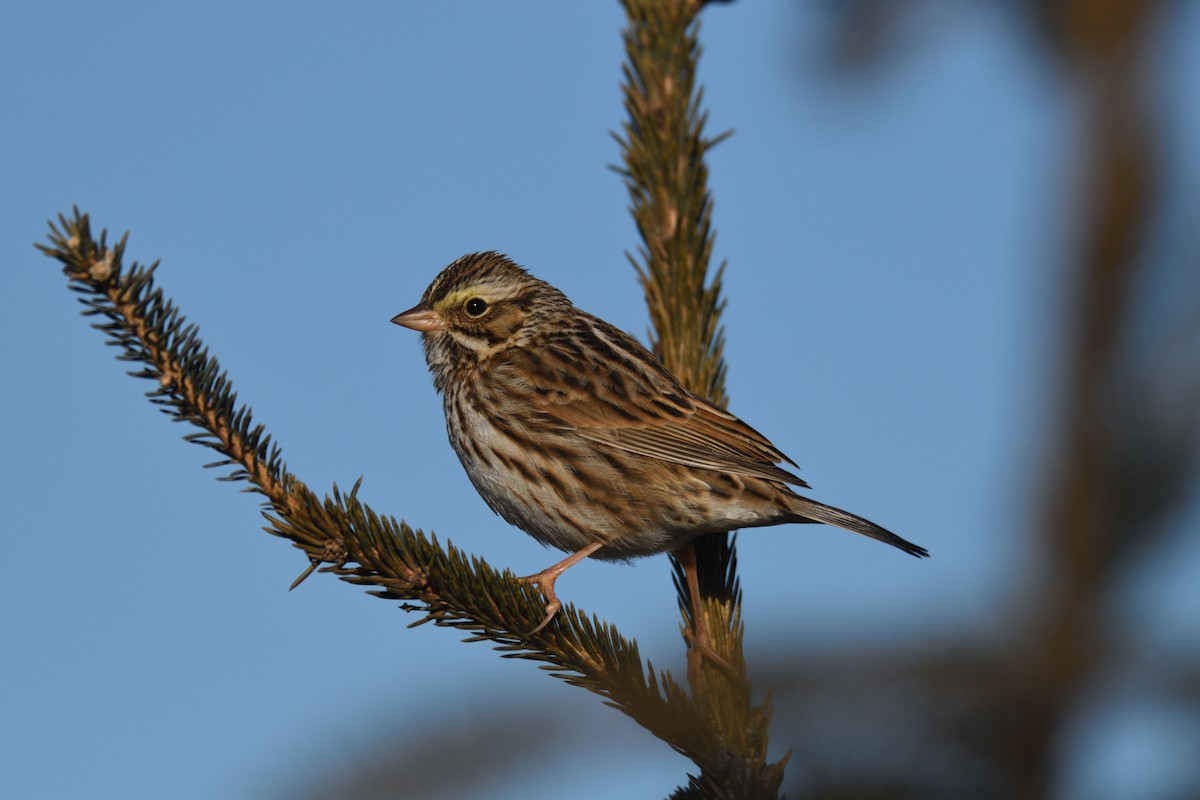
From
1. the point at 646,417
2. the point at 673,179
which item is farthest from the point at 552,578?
the point at 673,179

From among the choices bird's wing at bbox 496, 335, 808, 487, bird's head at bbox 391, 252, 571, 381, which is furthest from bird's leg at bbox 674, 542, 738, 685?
bird's head at bbox 391, 252, 571, 381

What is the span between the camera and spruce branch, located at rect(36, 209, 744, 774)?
292 cm

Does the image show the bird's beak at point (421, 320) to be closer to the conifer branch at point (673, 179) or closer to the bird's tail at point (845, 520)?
the conifer branch at point (673, 179)

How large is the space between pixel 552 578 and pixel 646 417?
3.49 ft

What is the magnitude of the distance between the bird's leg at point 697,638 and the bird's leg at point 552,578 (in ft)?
1.65

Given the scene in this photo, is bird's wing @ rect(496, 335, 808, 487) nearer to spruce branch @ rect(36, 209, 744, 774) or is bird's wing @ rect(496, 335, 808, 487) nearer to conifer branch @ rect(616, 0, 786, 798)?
conifer branch @ rect(616, 0, 786, 798)

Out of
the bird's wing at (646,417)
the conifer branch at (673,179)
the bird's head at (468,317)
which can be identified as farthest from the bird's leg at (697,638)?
the bird's head at (468,317)

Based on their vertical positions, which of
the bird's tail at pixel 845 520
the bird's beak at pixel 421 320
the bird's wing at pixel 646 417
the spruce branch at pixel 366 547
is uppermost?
the bird's beak at pixel 421 320

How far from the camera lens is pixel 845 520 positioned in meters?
4.83

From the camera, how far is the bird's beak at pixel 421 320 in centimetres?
605

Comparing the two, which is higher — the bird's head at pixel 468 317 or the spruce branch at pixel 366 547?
the bird's head at pixel 468 317

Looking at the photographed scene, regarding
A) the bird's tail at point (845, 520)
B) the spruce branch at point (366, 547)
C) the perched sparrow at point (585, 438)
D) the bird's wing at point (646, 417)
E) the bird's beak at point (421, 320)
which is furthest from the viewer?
the bird's beak at point (421, 320)

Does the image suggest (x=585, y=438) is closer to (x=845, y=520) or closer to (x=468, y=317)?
(x=468, y=317)

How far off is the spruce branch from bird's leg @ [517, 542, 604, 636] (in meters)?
0.03
